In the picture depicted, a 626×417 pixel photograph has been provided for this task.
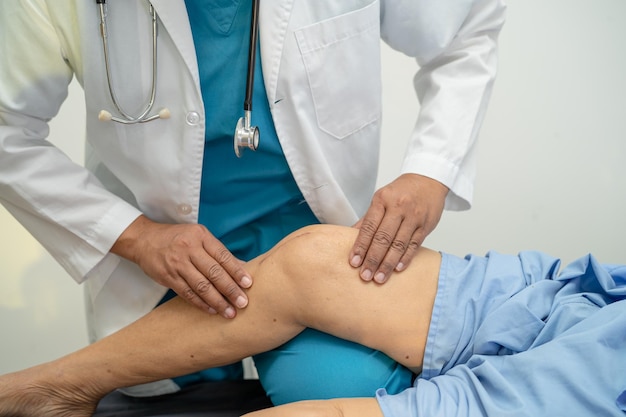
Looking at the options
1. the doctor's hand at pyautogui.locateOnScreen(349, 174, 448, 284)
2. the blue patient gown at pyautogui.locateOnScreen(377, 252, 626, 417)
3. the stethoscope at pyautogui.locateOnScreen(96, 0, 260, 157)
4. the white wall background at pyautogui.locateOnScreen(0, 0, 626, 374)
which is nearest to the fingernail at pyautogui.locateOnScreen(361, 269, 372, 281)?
the doctor's hand at pyautogui.locateOnScreen(349, 174, 448, 284)

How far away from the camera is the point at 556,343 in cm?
79

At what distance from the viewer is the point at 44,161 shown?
103 cm

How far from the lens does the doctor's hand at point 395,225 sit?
897 mm

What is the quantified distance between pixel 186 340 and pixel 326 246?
256mm

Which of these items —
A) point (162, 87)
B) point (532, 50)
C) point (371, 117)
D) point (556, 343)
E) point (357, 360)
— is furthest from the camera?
point (532, 50)

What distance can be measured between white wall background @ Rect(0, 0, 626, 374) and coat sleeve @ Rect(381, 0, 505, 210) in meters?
0.71

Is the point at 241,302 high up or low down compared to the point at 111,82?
down

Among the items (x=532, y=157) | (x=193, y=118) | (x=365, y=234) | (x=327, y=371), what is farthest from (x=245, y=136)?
(x=532, y=157)

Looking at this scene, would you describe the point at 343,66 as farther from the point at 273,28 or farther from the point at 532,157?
the point at 532,157

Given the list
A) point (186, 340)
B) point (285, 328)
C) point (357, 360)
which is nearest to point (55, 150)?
point (186, 340)

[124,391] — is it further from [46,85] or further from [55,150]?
[46,85]

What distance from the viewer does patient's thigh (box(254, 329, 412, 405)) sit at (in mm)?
883

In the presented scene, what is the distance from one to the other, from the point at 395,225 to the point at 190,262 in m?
0.32

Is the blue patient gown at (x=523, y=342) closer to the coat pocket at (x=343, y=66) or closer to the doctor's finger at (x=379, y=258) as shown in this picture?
the doctor's finger at (x=379, y=258)
